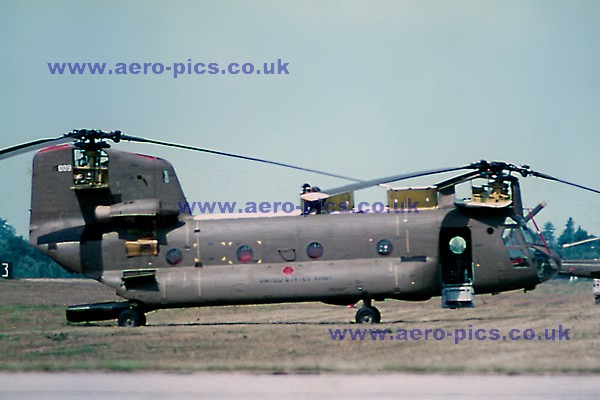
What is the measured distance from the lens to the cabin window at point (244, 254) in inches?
964

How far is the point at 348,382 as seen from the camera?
44.6 feet

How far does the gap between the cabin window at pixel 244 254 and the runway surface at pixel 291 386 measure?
990 centimetres

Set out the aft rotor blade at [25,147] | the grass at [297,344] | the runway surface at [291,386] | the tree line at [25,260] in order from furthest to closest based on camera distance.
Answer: the tree line at [25,260]
the aft rotor blade at [25,147]
the grass at [297,344]
the runway surface at [291,386]

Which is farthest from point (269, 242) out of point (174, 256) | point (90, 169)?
point (90, 169)

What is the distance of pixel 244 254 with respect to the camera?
2452 centimetres

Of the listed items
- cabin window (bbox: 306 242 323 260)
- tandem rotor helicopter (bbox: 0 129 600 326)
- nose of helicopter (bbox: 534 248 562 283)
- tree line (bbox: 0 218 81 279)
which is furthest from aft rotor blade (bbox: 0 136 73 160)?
tree line (bbox: 0 218 81 279)

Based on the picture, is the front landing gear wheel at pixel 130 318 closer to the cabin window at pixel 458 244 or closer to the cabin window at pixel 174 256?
the cabin window at pixel 174 256

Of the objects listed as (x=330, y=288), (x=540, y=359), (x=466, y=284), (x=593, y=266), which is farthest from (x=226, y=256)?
(x=593, y=266)

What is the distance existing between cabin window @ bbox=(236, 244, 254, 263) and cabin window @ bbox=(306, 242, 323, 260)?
163 cm

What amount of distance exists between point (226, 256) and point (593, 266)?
1758 cm

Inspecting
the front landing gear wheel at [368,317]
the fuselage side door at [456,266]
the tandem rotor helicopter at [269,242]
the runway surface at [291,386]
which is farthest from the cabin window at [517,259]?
the runway surface at [291,386]

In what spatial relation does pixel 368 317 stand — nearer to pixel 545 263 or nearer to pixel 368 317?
pixel 368 317

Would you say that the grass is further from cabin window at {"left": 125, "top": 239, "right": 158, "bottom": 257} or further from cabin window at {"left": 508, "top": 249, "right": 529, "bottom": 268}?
cabin window at {"left": 125, "top": 239, "right": 158, "bottom": 257}

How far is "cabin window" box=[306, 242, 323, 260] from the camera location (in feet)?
79.5
